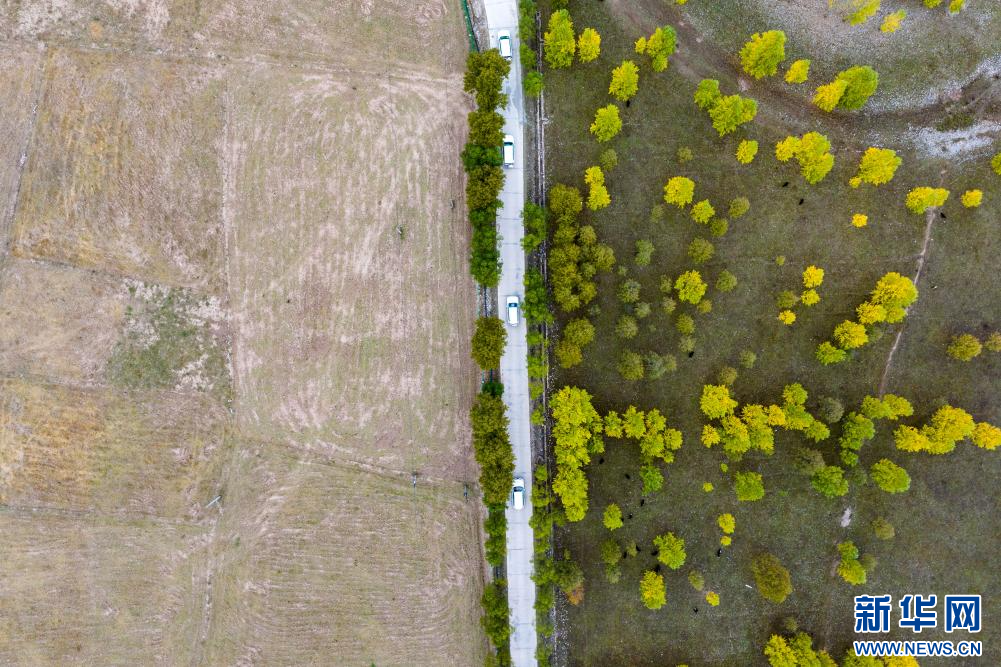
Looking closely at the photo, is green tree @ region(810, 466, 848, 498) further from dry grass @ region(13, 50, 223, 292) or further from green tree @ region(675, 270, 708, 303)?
dry grass @ region(13, 50, 223, 292)

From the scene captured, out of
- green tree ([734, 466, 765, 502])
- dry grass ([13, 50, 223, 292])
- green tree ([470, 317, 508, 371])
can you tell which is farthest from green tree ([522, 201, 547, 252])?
dry grass ([13, 50, 223, 292])

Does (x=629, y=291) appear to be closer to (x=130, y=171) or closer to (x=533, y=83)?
(x=533, y=83)

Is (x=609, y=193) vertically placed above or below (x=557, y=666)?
above

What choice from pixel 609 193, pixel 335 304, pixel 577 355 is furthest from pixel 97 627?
pixel 609 193

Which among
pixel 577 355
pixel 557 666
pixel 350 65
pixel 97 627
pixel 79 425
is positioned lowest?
pixel 557 666

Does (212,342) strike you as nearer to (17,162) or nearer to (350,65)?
(17,162)

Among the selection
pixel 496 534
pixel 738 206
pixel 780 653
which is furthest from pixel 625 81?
pixel 780 653
